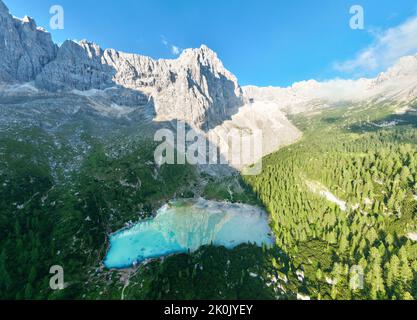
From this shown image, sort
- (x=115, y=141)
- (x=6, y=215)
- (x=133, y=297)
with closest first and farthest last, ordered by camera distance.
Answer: (x=133, y=297)
(x=6, y=215)
(x=115, y=141)

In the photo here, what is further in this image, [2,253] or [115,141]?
[115,141]

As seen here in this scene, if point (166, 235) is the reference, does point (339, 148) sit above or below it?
above

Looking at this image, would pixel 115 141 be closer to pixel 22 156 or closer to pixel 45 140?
pixel 45 140

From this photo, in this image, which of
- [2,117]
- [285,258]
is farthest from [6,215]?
[2,117]
